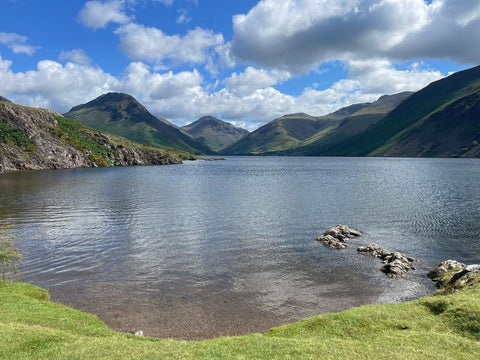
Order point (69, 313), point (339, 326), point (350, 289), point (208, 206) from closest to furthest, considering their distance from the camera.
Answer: point (339, 326) < point (69, 313) < point (350, 289) < point (208, 206)

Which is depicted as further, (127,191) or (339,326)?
(127,191)

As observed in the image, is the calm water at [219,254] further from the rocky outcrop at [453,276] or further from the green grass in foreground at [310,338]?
the green grass in foreground at [310,338]

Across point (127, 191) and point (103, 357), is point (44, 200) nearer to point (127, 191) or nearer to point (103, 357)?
point (127, 191)

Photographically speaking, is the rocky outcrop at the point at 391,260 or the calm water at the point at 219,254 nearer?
the calm water at the point at 219,254

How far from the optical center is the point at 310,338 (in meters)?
20.0

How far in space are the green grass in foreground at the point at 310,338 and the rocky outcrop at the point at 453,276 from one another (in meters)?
5.42

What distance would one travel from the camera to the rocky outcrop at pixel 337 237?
50209 mm

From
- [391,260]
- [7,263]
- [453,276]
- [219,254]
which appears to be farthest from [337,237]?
[7,263]

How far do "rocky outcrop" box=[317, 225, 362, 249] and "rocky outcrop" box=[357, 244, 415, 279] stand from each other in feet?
11.0

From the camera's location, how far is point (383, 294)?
34.0m

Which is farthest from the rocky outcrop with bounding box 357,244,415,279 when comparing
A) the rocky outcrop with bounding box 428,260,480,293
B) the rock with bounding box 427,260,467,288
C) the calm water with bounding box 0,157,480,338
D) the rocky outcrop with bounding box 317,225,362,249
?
the rocky outcrop with bounding box 317,225,362,249

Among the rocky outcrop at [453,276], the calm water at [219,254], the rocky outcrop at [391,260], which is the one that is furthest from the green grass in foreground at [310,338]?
the rocky outcrop at [391,260]

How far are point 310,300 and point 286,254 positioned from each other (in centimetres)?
1395

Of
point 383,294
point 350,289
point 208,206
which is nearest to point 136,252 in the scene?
point 350,289
